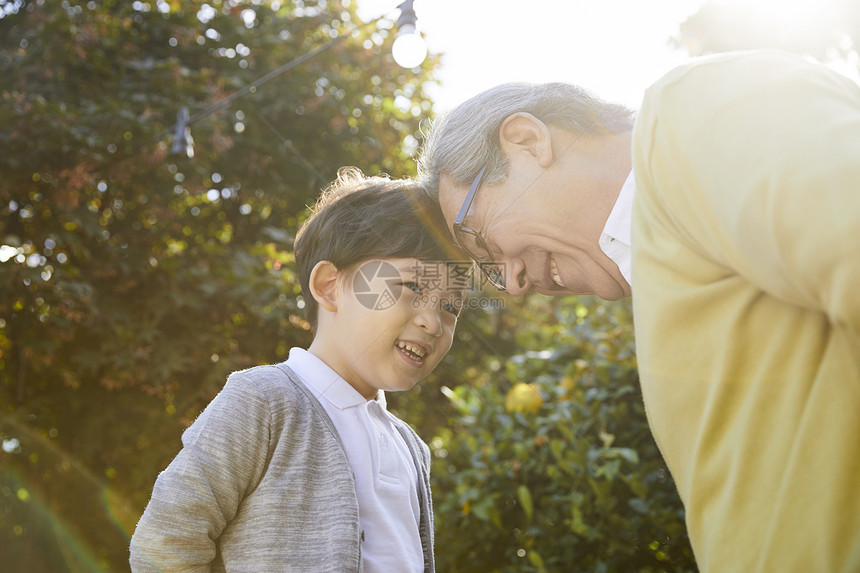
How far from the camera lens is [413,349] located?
205 cm

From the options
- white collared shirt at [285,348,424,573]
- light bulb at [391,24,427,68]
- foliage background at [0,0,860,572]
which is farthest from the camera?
light bulb at [391,24,427,68]

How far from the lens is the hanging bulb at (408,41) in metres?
3.93

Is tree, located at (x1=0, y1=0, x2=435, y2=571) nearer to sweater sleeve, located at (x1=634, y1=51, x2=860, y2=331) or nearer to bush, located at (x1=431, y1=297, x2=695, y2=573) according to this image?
bush, located at (x1=431, y1=297, x2=695, y2=573)

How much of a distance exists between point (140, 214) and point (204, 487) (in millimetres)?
3562

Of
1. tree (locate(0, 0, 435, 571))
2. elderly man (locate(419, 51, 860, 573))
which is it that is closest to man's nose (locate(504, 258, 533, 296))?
elderly man (locate(419, 51, 860, 573))

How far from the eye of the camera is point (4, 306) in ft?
12.9

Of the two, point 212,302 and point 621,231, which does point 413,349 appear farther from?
point 212,302

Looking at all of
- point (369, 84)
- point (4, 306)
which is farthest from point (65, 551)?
point (369, 84)

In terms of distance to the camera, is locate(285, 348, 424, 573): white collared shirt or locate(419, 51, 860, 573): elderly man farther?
locate(285, 348, 424, 573): white collared shirt

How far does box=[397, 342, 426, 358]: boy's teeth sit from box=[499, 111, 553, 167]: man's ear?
2.15ft

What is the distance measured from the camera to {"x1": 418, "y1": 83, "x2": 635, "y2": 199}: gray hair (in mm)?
1665

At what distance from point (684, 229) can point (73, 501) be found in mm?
5364

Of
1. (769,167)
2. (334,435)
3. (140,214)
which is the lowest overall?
(334,435)

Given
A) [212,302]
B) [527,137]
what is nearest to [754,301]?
[527,137]
